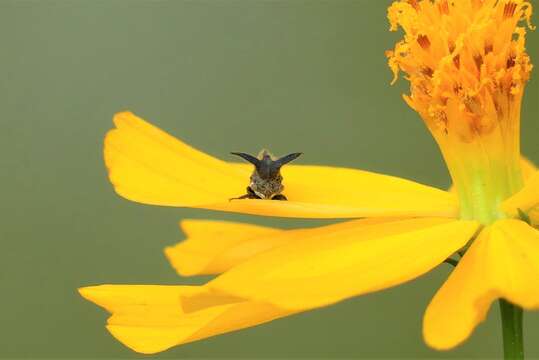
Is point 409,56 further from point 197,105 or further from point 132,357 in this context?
point 197,105

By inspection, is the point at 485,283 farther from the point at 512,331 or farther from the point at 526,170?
the point at 526,170

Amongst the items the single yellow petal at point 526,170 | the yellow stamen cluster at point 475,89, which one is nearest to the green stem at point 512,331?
the yellow stamen cluster at point 475,89

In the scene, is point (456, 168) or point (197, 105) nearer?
point (456, 168)

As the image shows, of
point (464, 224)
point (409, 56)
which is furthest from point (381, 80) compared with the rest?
point (464, 224)

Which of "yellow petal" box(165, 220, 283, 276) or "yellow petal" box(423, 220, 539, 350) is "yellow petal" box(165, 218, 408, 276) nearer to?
"yellow petal" box(165, 220, 283, 276)

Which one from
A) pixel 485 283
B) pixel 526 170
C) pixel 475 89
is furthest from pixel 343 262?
pixel 526 170

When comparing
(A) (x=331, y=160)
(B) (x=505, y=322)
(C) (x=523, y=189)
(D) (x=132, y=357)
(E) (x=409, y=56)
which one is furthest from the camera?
(A) (x=331, y=160)
